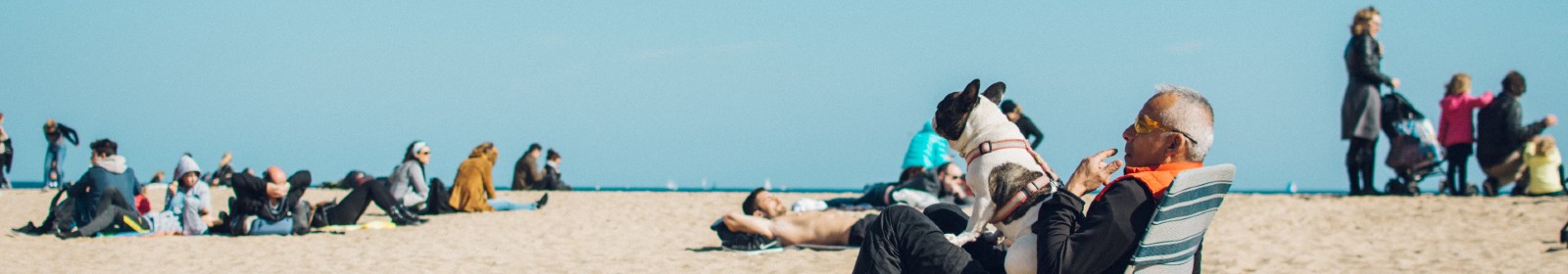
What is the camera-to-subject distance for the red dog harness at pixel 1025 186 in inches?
179

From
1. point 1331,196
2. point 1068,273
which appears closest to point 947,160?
point 1331,196

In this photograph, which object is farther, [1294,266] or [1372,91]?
[1372,91]

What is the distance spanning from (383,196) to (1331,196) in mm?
9045

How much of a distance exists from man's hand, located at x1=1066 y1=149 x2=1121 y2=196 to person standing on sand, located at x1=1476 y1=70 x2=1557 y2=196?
10.2 m

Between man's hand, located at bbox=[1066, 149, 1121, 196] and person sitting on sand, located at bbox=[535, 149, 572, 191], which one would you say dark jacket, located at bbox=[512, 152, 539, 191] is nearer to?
person sitting on sand, located at bbox=[535, 149, 572, 191]

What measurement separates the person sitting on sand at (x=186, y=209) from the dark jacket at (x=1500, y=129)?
11.8 meters

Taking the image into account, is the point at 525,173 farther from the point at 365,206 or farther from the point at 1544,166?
the point at 1544,166

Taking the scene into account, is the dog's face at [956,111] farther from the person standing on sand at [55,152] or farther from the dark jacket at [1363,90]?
the person standing on sand at [55,152]

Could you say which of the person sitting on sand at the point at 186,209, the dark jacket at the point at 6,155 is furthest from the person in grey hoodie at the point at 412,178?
the dark jacket at the point at 6,155

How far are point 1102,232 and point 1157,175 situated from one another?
0.23 metres

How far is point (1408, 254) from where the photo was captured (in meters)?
8.89

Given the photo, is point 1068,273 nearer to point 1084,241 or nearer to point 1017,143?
point 1084,241

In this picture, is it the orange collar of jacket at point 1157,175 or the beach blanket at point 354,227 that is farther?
the beach blanket at point 354,227

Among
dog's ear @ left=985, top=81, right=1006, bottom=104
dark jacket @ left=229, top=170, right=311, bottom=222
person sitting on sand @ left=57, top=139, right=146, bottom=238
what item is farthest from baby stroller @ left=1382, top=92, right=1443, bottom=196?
person sitting on sand @ left=57, top=139, right=146, bottom=238
